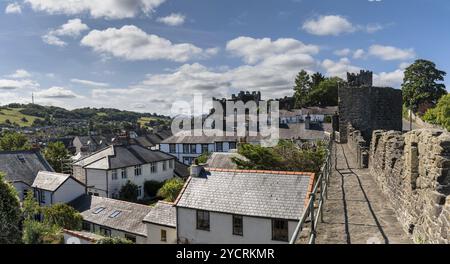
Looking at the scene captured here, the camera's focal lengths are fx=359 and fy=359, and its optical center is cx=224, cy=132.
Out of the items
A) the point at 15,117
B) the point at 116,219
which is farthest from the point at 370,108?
the point at 15,117

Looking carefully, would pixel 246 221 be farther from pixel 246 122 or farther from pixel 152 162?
pixel 246 122

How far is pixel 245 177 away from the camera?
695 inches

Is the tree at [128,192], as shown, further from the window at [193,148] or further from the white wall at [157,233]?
the window at [193,148]

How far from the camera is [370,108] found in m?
26.1

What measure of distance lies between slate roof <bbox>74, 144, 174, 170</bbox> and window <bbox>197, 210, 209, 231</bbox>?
16935 millimetres

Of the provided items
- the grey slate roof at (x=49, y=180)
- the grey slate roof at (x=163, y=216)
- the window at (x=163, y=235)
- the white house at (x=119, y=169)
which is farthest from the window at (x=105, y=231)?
the white house at (x=119, y=169)

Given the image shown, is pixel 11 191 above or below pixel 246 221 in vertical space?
above

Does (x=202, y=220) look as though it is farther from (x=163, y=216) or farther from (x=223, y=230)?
(x=163, y=216)

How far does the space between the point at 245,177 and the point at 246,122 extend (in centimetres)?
4223

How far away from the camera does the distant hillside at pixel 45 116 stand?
5364 inches

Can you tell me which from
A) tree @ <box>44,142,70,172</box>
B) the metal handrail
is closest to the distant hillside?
tree @ <box>44,142,70,172</box>

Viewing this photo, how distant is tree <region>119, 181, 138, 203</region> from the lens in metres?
32.3

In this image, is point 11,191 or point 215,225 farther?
point 215,225
